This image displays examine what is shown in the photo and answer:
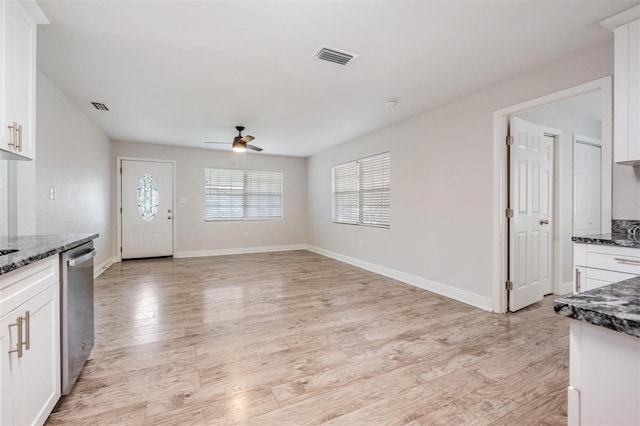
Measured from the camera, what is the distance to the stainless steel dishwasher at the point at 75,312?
1.69 meters

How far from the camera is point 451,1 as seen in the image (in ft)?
6.20

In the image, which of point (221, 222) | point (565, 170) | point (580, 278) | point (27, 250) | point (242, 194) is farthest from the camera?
point (242, 194)

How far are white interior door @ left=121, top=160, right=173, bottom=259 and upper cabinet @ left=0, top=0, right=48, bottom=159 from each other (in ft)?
14.5

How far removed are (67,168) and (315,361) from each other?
11.9 ft

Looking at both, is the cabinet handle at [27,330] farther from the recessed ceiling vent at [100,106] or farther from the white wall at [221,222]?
the white wall at [221,222]

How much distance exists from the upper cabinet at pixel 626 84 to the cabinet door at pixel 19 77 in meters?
3.81

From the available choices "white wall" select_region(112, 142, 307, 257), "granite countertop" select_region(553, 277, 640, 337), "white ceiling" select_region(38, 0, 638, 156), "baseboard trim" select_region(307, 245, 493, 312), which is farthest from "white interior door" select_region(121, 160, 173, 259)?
"granite countertop" select_region(553, 277, 640, 337)

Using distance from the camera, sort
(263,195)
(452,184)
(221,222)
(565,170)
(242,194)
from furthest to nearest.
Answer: (263,195)
(242,194)
(221,222)
(565,170)
(452,184)

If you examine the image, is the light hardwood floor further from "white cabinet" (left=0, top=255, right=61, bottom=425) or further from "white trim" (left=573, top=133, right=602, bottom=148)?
"white trim" (left=573, top=133, right=602, bottom=148)

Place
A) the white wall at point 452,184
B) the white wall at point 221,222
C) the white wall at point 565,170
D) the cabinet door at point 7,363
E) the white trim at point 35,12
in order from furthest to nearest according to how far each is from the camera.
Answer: the white wall at point 221,222, the white wall at point 565,170, the white wall at point 452,184, the white trim at point 35,12, the cabinet door at point 7,363

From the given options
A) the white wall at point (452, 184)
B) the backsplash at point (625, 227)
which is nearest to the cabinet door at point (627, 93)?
the white wall at point (452, 184)

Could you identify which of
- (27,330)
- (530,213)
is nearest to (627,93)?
(530,213)

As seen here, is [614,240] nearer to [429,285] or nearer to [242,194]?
[429,285]

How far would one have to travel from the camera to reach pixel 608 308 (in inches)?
25.0
